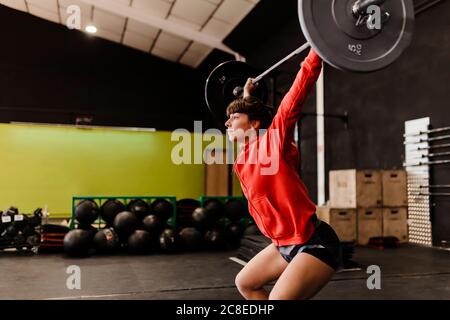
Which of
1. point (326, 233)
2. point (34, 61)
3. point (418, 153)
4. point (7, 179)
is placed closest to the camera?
point (326, 233)

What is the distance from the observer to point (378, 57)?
5.64 ft

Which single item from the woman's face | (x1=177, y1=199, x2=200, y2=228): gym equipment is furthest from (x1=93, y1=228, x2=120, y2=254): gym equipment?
the woman's face

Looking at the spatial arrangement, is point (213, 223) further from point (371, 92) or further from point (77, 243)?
point (371, 92)

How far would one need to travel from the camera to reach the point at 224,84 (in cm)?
267

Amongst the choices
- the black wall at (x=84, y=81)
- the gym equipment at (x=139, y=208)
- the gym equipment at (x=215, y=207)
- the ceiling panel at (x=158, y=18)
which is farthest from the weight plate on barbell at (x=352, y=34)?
the black wall at (x=84, y=81)

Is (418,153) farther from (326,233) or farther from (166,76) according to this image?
(166,76)

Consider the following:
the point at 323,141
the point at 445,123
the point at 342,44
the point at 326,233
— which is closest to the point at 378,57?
the point at 342,44

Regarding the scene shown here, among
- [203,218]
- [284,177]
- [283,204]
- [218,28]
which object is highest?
[218,28]

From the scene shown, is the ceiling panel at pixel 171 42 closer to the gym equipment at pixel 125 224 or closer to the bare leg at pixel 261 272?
the gym equipment at pixel 125 224

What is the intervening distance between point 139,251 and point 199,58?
260 inches

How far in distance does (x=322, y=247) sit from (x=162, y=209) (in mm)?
4070

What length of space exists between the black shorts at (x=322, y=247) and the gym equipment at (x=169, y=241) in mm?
3540

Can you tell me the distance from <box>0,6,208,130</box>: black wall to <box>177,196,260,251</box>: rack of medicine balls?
15.2 ft

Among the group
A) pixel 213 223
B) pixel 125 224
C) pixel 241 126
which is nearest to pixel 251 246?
pixel 213 223
